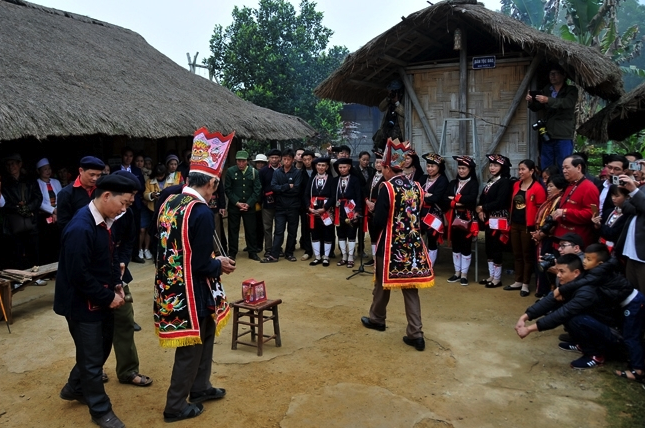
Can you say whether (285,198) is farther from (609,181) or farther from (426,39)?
(609,181)

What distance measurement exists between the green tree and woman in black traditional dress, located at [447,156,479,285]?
38.0 ft

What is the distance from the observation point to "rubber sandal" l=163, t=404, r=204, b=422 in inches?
152

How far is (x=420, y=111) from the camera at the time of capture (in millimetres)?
8984

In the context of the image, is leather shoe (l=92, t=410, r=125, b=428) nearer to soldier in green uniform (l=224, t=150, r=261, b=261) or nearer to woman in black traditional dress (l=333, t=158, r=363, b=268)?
woman in black traditional dress (l=333, t=158, r=363, b=268)

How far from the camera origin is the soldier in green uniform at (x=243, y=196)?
927 cm

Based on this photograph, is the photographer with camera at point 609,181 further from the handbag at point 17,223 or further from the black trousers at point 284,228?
the handbag at point 17,223

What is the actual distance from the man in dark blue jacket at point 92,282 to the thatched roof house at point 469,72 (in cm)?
579

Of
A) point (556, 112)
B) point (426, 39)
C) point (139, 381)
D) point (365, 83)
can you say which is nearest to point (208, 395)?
point (139, 381)

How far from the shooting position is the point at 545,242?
6613 millimetres

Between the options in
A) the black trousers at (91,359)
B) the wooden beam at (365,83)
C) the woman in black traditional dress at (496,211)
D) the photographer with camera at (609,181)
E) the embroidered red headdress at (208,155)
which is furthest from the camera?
the wooden beam at (365,83)

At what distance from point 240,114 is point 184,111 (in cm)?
188

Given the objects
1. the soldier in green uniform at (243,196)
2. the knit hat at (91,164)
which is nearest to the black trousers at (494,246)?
the soldier in green uniform at (243,196)

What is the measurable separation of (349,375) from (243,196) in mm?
5228

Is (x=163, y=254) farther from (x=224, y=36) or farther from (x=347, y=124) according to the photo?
(x=347, y=124)
